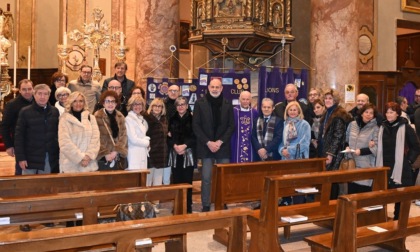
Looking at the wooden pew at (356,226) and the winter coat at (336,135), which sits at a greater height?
the winter coat at (336,135)

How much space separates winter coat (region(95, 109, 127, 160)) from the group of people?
1 cm

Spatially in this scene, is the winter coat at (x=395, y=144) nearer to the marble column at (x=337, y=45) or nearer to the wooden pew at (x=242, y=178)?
the wooden pew at (x=242, y=178)

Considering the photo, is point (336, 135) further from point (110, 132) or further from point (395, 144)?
point (110, 132)

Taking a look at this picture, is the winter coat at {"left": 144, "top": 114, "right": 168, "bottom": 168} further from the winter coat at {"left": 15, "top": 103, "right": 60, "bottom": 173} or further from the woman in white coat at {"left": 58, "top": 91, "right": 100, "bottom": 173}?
the winter coat at {"left": 15, "top": 103, "right": 60, "bottom": 173}

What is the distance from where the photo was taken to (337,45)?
9125mm

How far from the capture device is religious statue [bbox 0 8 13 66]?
33.8ft

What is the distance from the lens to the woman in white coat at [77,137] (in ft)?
18.3

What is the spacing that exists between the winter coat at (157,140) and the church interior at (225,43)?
0.68 metres

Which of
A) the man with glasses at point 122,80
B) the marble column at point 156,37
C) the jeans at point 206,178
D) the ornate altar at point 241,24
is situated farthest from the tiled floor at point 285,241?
the ornate altar at point 241,24

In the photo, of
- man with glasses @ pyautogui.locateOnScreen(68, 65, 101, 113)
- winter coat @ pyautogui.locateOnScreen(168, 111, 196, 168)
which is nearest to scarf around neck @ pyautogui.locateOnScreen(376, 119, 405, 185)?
winter coat @ pyautogui.locateOnScreen(168, 111, 196, 168)

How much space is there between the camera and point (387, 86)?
43.7 ft

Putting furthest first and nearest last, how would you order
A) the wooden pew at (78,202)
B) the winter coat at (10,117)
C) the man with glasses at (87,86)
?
the man with glasses at (87,86), the winter coat at (10,117), the wooden pew at (78,202)

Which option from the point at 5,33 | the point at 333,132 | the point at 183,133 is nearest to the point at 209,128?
the point at 183,133

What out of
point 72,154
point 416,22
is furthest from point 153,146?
point 416,22
